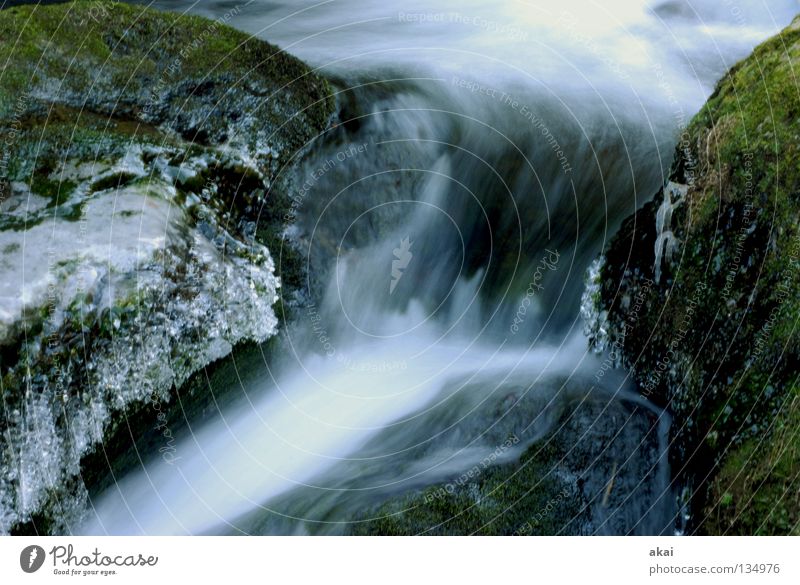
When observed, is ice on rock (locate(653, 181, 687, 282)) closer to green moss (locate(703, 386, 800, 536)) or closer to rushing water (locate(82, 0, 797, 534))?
rushing water (locate(82, 0, 797, 534))

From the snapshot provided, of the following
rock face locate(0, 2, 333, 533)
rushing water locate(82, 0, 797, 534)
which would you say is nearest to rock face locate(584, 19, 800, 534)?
rushing water locate(82, 0, 797, 534)

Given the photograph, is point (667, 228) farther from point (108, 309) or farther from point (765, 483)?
point (108, 309)

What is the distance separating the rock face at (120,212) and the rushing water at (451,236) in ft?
0.65

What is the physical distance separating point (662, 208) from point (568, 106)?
28.0 inches

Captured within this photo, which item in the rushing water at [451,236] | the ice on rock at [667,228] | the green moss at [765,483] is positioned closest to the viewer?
the green moss at [765,483]

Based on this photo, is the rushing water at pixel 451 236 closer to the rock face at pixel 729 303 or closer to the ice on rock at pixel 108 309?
the rock face at pixel 729 303

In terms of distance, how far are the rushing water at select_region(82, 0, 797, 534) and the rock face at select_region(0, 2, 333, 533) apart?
0.65 ft

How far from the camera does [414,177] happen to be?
3.49 metres

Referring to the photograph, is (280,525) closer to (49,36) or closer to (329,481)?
(329,481)

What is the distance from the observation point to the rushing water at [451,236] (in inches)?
117

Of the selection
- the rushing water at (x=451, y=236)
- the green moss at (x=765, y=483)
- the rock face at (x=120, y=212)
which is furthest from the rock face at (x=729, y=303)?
the rock face at (x=120, y=212)

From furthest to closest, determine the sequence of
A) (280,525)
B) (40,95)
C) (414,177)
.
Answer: (414,177) → (40,95) → (280,525)

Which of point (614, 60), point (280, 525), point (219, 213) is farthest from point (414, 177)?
point (280, 525)

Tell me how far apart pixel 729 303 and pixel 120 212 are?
2.33 meters
